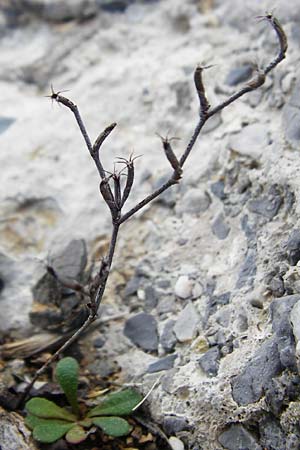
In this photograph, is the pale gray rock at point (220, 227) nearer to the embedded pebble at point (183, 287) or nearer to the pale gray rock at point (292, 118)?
the embedded pebble at point (183, 287)

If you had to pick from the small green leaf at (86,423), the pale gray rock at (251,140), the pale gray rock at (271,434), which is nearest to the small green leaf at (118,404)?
the small green leaf at (86,423)

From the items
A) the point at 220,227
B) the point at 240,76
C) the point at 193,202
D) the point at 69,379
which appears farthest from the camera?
the point at 240,76

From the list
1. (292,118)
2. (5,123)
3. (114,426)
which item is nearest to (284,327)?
(114,426)

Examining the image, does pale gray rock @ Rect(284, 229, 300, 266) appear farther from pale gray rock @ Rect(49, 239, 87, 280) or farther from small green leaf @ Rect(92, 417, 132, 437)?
pale gray rock @ Rect(49, 239, 87, 280)

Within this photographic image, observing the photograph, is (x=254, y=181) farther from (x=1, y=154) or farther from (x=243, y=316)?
(x=1, y=154)

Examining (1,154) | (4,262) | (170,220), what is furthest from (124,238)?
(1,154)

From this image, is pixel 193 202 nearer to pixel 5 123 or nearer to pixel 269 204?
pixel 269 204

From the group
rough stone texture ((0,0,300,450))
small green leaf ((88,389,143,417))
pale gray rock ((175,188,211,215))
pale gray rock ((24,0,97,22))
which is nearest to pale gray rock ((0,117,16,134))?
rough stone texture ((0,0,300,450))
